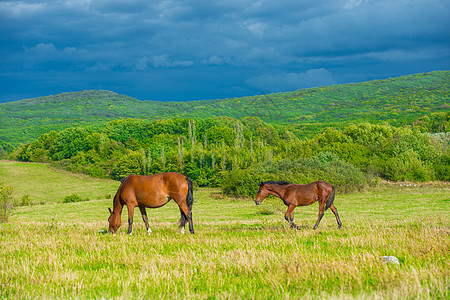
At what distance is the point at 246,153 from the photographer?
103 metres

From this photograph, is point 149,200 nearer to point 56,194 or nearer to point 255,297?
point 255,297

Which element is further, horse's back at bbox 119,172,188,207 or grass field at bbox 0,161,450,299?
horse's back at bbox 119,172,188,207

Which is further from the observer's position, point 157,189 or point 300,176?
point 300,176

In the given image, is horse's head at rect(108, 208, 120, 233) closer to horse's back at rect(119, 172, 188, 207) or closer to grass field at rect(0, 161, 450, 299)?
horse's back at rect(119, 172, 188, 207)

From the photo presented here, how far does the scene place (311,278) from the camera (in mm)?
6016

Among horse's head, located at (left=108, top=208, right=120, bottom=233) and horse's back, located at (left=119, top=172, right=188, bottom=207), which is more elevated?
horse's back, located at (left=119, top=172, right=188, bottom=207)

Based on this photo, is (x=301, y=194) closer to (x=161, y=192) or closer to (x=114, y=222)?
(x=161, y=192)

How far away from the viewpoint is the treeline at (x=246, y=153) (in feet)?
189

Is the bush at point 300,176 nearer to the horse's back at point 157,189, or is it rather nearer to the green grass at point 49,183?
the green grass at point 49,183

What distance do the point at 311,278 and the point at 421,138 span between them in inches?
2779

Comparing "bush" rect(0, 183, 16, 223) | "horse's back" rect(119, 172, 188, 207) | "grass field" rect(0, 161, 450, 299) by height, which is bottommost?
"bush" rect(0, 183, 16, 223)

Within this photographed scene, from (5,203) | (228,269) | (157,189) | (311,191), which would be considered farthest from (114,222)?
(5,203)

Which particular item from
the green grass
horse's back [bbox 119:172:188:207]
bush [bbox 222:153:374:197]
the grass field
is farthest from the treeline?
the grass field

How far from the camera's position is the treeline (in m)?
57.5
